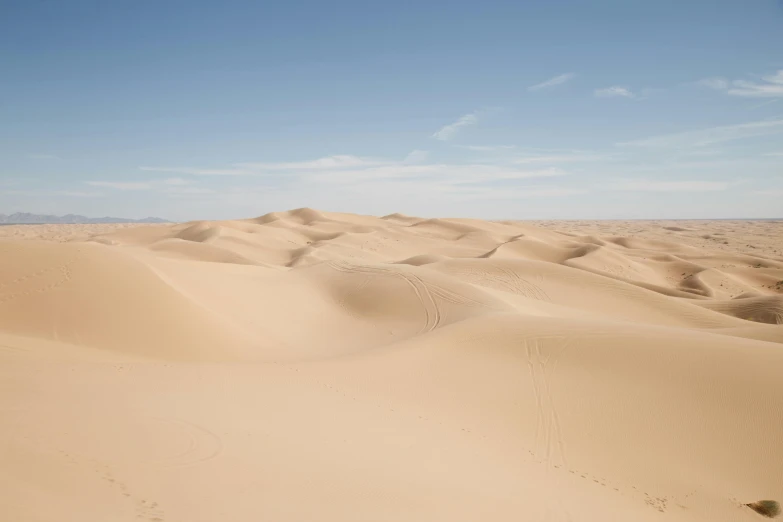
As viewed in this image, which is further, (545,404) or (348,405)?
(545,404)

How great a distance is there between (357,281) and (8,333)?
1113 centimetres

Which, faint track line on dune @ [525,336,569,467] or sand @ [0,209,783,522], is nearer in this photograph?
sand @ [0,209,783,522]

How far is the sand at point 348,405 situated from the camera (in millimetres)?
4230

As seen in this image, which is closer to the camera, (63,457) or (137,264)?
(63,457)

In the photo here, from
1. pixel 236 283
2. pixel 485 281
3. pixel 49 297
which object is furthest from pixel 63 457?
pixel 485 281

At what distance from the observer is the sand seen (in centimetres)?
423

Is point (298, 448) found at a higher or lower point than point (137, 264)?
lower

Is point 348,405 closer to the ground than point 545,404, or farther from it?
farther from it

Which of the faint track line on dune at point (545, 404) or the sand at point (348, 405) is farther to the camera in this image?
the faint track line on dune at point (545, 404)

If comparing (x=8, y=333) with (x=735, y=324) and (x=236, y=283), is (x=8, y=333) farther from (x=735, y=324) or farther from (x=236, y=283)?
(x=735, y=324)

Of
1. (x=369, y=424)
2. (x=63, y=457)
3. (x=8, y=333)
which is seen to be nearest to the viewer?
(x=63, y=457)

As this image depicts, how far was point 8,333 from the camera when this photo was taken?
27.5 ft

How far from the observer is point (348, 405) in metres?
7.26

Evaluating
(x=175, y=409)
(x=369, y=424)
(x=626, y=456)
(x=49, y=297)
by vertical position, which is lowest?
(x=626, y=456)
